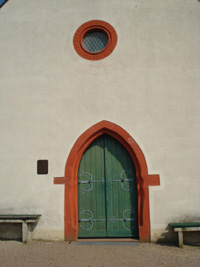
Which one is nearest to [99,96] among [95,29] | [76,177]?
[95,29]

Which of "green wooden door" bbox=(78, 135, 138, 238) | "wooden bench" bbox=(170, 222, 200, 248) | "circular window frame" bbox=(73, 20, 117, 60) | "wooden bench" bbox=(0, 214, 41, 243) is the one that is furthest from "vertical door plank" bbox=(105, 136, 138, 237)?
"circular window frame" bbox=(73, 20, 117, 60)

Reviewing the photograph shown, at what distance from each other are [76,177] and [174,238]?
2401 millimetres

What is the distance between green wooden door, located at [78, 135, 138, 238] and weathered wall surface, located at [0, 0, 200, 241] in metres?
0.49

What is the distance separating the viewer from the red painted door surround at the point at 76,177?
Answer: 18.6 feet

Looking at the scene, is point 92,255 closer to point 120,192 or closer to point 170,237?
point 120,192

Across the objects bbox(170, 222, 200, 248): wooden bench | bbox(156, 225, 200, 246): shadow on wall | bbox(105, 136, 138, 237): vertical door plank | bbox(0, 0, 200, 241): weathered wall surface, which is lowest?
bbox(156, 225, 200, 246): shadow on wall

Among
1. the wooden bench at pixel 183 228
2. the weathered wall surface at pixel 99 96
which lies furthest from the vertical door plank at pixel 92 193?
the wooden bench at pixel 183 228

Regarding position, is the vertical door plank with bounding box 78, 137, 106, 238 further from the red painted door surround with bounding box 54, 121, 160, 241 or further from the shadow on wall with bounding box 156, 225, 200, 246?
the shadow on wall with bounding box 156, 225, 200, 246

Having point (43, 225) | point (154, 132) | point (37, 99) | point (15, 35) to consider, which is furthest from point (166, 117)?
point (15, 35)

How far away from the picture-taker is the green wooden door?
5906 millimetres

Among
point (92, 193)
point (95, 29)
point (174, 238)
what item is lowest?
point (174, 238)

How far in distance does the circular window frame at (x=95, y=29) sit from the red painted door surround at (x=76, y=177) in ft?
5.45

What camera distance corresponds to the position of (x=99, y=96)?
243 inches

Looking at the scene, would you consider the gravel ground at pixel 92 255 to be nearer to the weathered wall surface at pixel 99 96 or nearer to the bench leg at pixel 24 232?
the bench leg at pixel 24 232
